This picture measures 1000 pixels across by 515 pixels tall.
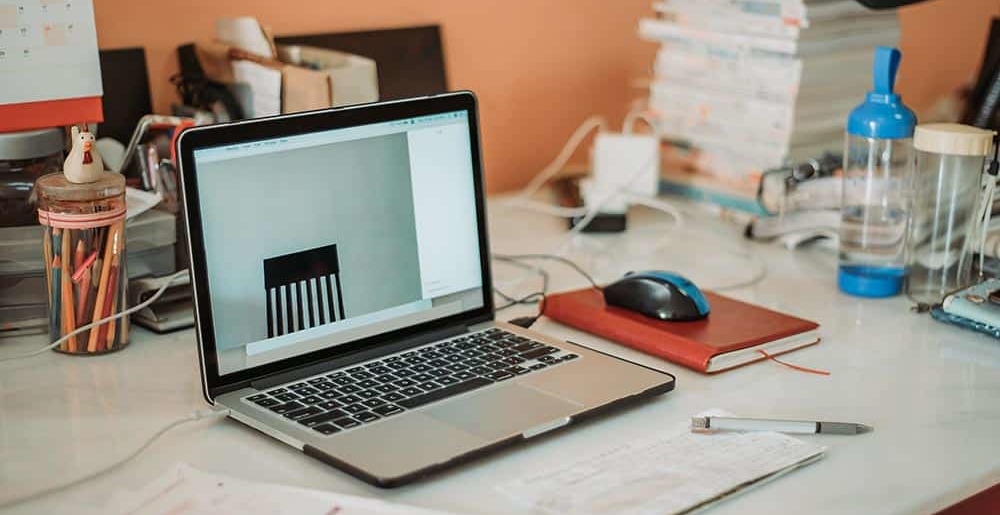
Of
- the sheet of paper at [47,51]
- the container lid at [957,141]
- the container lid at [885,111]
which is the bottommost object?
the container lid at [957,141]

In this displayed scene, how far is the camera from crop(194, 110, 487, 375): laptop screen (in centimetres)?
102

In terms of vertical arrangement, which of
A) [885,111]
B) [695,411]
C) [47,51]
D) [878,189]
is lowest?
[695,411]

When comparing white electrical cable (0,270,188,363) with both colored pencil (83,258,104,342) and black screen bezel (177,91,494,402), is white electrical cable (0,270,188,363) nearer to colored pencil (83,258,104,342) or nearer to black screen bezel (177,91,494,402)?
colored pencil (83,258,104,342)

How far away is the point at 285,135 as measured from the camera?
41.3 inches

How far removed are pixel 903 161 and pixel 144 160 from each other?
35.4 inches

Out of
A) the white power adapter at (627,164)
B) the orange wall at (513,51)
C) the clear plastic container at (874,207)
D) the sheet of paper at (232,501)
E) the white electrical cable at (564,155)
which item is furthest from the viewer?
the white electrical cable at (564,155)

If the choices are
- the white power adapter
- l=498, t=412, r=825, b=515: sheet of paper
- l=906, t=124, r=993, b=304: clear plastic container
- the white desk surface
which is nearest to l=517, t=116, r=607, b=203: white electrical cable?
the white power adapter

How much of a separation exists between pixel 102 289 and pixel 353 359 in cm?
27

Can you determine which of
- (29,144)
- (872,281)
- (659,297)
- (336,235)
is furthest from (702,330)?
(29,144)

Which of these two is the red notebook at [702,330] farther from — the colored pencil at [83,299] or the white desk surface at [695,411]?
the colored pencil at [83,299]

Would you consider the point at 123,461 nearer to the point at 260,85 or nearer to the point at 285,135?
the point at 285,135

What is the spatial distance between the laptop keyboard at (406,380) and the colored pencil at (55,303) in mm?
275

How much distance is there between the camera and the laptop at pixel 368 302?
97cm

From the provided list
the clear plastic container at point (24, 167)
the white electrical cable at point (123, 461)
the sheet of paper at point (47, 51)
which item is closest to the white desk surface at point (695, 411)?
the white electrical cable at point (123, 461)
